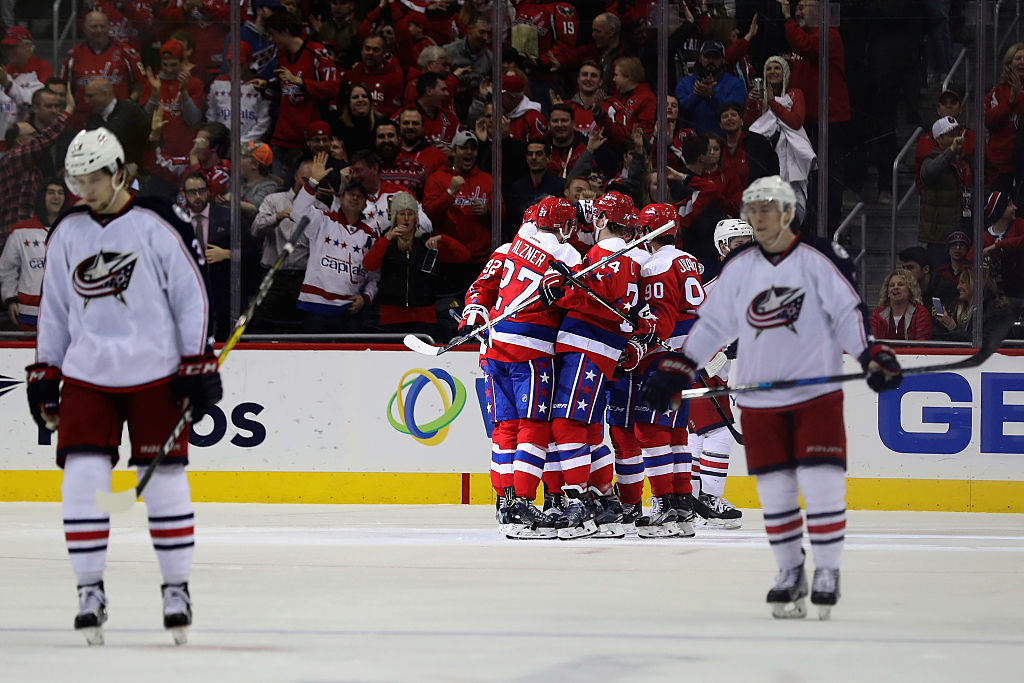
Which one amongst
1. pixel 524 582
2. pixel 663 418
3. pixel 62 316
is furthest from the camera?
pixel 663 418

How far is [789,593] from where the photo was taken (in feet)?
15.3

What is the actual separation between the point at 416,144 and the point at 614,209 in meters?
2.16

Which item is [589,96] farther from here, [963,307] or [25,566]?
[25,566]

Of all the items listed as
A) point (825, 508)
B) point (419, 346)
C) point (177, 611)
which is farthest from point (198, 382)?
point (419, 346)

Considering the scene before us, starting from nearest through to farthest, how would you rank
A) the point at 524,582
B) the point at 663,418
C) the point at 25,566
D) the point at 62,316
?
the point at 62,316
the point at 524,582
the point at 25,566
the point at 663,418

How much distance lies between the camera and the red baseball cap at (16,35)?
331 inches

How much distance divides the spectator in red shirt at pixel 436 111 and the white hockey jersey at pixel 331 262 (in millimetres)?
644

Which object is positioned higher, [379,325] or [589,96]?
[589,96]

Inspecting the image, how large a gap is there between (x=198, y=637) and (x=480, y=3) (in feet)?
16.2

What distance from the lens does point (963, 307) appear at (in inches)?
319

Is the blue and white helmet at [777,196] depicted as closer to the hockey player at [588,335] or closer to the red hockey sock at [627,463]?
the hockey player at [588,335]

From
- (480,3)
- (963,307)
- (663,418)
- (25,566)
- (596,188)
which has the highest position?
(480,3)

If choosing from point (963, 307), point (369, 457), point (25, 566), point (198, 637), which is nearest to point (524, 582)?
point (198, 637)

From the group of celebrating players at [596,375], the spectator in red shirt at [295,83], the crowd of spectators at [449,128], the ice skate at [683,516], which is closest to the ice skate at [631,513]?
the group of celebrating players at [596,375]
